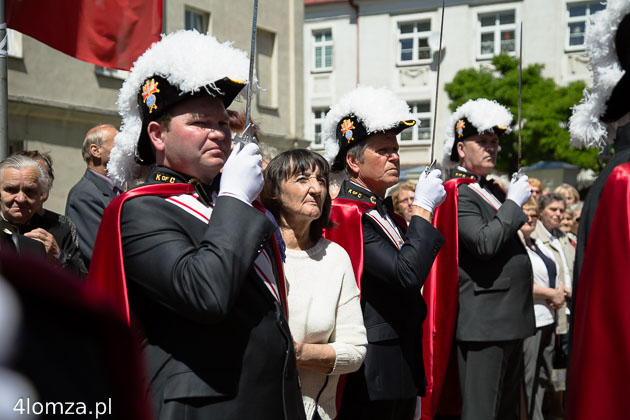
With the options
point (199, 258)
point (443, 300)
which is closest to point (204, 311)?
point (199, 258)

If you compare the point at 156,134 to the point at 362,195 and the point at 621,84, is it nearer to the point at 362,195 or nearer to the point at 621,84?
the point at 621,84

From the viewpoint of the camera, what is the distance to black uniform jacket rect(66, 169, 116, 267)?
4.25m

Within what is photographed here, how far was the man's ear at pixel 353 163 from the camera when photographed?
3893 mm

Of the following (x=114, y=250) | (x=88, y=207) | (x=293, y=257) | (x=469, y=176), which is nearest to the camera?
(x=114, y=250)

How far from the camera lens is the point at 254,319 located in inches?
84.6

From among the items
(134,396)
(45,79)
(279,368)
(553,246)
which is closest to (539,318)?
(553,246)

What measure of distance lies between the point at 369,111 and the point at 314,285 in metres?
1.17

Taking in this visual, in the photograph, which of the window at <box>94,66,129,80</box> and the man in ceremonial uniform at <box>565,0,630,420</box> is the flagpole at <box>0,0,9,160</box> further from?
the window at <box>94,66,129,80</box>

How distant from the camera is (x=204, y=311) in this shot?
196cm

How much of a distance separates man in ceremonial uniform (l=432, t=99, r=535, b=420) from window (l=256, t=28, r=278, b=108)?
14.4 metres

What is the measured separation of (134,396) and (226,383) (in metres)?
1.51

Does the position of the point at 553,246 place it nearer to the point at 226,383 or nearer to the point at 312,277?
the point at 312,277

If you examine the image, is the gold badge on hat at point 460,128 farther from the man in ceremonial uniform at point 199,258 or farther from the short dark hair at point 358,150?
the man in ceremonial uniform at point 199,258

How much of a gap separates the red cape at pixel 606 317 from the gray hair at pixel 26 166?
2531 millimetres
